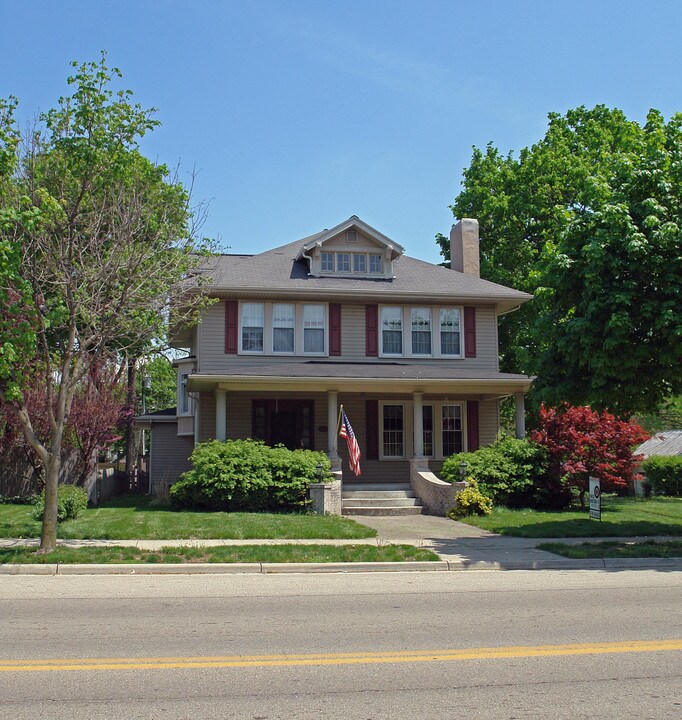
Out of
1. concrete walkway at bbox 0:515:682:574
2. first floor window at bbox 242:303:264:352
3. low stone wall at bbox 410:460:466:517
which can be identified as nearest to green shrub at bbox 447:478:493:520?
low stone wall at bbox 410:460:466:517

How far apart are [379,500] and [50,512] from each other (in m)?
10.5

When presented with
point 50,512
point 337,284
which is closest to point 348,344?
point 337,284

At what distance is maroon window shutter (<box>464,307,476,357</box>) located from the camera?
25.4 meters

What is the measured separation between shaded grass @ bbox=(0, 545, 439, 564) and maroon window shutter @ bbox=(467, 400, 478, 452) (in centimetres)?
1163

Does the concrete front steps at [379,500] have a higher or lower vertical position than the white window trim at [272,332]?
lower

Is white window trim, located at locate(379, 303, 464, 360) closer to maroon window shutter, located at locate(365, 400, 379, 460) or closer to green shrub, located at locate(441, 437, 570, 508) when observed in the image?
maroon window shutter, located at locate(365, 400, 379, 460)

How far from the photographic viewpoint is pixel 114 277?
1415 cm

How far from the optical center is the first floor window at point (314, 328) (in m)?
24.7

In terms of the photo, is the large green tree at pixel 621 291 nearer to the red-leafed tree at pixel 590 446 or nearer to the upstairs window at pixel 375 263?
the red-leafed tree at pixel 590 446

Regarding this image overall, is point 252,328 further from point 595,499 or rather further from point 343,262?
point 595,499

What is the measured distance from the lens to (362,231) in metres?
25.5

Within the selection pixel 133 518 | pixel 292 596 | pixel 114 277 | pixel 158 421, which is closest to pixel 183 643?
pixel 292 596

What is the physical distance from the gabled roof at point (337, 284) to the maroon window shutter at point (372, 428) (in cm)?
334

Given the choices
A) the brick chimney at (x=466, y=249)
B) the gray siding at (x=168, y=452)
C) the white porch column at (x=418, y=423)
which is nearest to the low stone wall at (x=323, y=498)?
the white porch column at (x=418, y=423)
